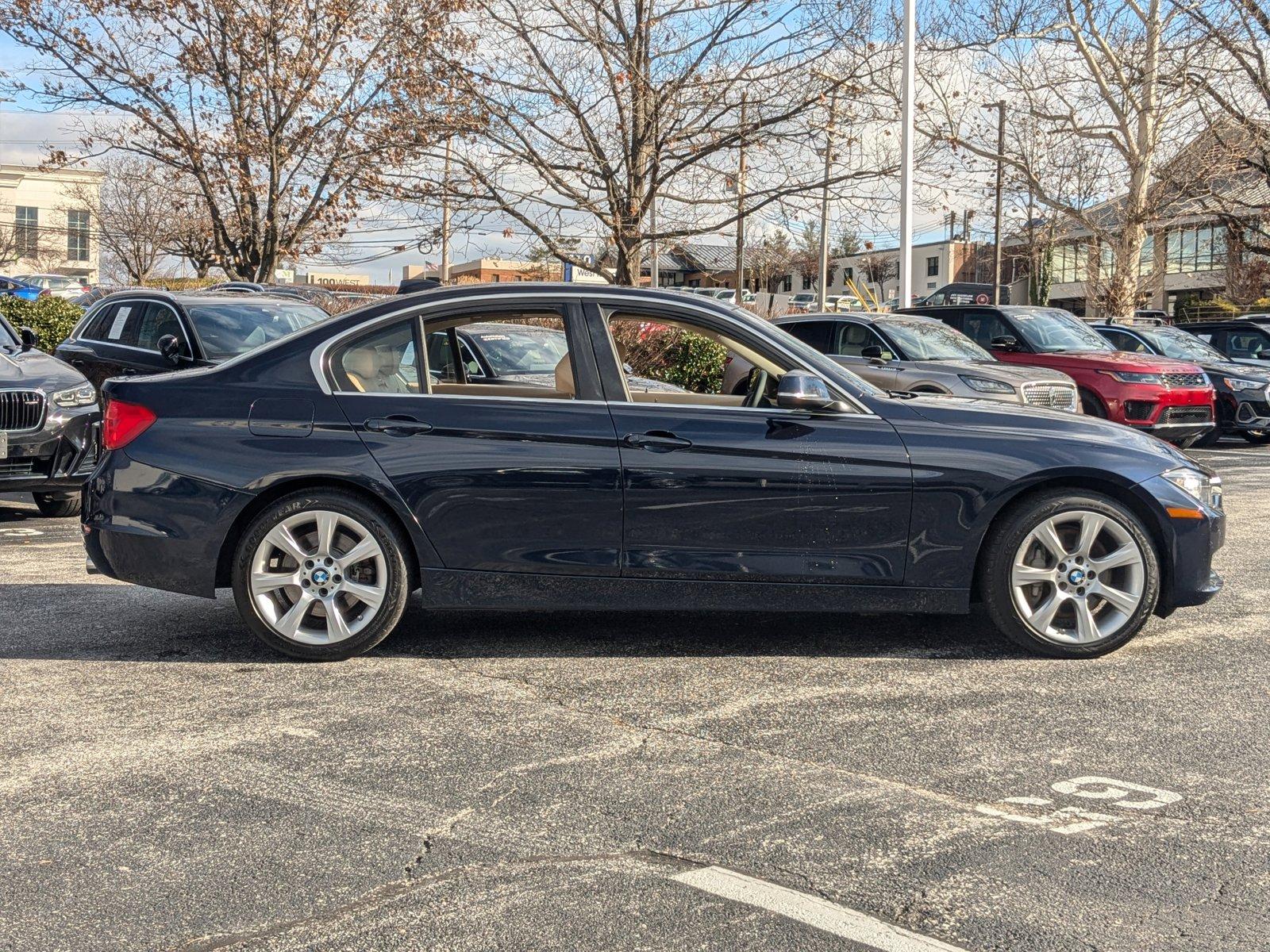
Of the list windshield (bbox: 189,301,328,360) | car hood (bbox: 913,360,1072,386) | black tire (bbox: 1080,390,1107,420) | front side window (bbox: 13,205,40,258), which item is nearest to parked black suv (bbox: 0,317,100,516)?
windshield (bbox: 189,301,328,360)

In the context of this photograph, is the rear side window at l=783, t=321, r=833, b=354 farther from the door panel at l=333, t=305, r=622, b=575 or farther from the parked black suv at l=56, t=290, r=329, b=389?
the door panel at l=333, t=305, r=622, b=575

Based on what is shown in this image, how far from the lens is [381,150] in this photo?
1648 centimetres

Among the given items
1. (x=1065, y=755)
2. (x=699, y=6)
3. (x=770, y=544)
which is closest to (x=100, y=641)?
(x=770, y=544)

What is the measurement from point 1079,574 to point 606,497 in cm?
209

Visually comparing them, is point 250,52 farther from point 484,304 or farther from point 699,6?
point 484,304

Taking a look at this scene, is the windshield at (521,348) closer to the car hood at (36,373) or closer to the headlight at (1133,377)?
the car hood at (36,373)

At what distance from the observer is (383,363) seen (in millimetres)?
5707

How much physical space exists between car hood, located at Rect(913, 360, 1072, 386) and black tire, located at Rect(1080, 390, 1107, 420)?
170 centimetres

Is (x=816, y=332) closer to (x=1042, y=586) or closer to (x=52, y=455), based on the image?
(x=52, y=455)

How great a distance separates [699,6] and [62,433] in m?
9.55

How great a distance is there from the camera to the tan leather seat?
567 cm

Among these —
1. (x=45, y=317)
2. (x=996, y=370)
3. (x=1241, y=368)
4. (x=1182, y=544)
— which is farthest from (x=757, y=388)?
(x=45, y=317)

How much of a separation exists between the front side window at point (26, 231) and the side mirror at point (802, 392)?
2950 inches

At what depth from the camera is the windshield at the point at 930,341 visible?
13094mm
